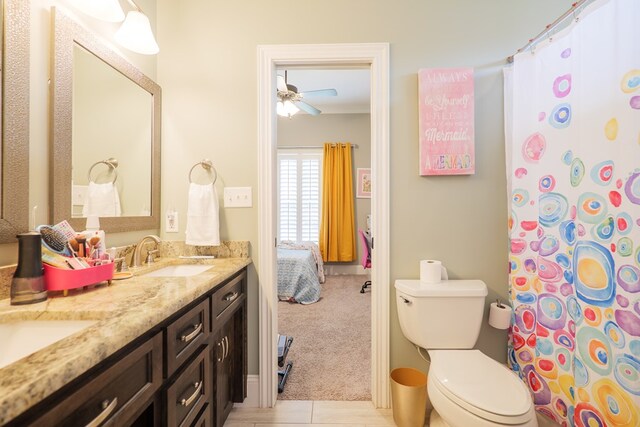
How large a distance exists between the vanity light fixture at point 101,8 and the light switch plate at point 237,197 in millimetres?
914

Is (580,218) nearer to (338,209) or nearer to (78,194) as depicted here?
(78,194)

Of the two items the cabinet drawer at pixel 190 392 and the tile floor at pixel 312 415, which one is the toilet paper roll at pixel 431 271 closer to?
the tile floor at pixel 312 415

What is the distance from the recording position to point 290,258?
11.7ft

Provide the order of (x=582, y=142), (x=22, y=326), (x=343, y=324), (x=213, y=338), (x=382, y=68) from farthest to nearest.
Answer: (x=343, y=324) → (x=382, y=68) → (x=213, y=338) → (x=582, y=142) → (x=22, y=326)

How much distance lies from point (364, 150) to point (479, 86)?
10.6ft

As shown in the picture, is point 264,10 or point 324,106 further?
point 324,106

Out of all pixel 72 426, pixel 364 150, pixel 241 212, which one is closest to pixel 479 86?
pixel 241 212

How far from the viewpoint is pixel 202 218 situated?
5.38ft

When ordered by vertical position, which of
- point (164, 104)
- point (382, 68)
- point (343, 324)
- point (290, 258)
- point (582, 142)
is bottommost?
Answer: point (343, 324)

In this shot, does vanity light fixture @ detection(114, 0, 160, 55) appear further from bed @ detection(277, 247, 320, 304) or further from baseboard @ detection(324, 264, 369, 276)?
baseboard @ detection(324, 264, 369, 276)

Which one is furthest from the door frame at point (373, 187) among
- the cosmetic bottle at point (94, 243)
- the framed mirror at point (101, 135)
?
the cosmetic bottle at point (94, 243)

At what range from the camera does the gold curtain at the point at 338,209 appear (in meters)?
4.76

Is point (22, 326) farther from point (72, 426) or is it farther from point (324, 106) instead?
point (324, 106)

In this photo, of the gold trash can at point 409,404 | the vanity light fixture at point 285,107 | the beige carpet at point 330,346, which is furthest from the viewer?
the vanity light fixture at point 285,107
